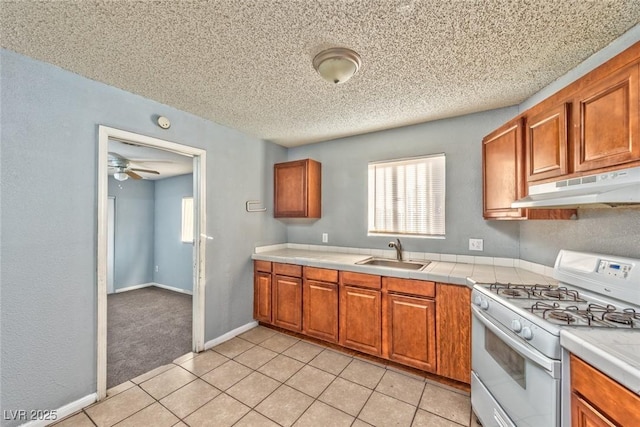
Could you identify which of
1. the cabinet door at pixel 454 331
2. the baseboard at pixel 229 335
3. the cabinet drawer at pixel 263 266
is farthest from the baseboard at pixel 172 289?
the cabinet door at pixel 454 331

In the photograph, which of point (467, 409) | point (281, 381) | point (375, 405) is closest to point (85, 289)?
point (281, 381)

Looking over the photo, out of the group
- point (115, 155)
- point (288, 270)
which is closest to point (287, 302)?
point (288, 270)

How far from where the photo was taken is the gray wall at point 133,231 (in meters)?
5.11

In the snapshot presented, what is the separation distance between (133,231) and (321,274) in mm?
4693

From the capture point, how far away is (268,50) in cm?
161

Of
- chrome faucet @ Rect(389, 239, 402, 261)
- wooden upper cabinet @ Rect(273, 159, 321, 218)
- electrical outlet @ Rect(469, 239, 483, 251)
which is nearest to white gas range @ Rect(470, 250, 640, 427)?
electrical outlet @ Rect(469, 239, 483, 251)

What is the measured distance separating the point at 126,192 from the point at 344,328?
17.0 ft

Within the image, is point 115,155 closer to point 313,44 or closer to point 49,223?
point 49,223

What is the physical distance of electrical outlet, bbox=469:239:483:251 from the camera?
253cm

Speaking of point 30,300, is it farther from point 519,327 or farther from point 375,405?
point 519,327

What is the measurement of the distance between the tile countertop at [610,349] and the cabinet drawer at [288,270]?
2.19 m

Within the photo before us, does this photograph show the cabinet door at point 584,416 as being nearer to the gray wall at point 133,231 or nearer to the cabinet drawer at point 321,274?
the cabinet drawer at point 321,274

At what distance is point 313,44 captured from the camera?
1555mm

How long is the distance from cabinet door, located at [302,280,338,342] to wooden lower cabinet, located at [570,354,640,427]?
5.94 ft
